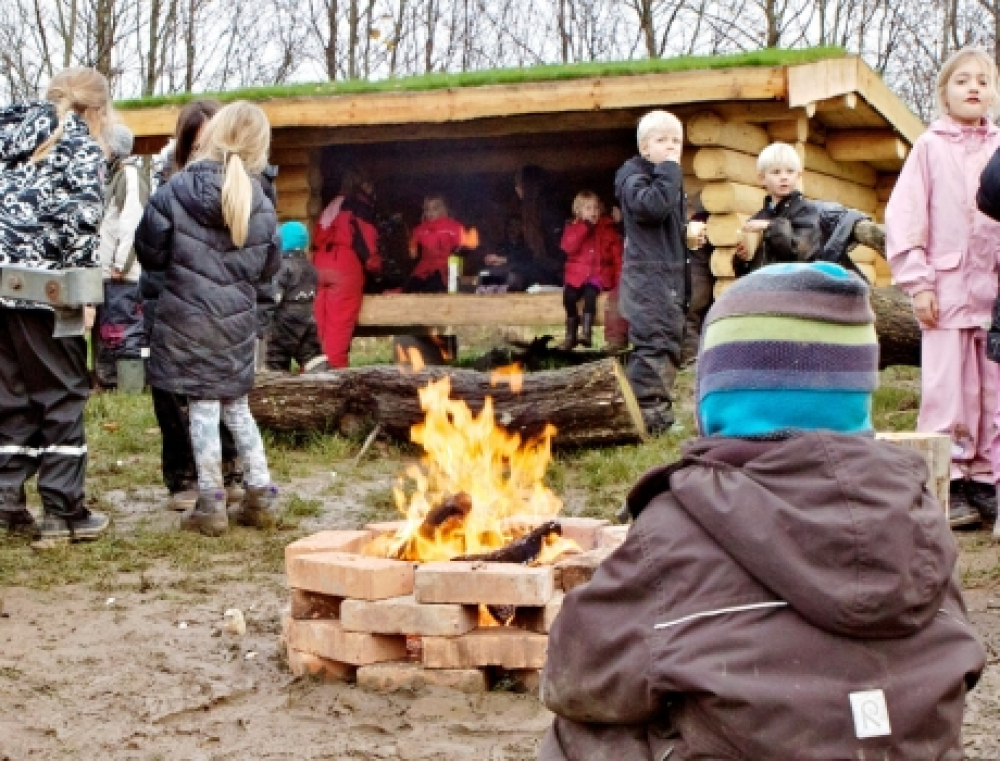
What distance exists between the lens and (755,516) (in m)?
2.03

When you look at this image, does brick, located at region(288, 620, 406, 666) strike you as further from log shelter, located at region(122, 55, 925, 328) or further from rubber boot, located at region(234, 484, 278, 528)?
log shelter, located at region(122, 55, 925, 328)

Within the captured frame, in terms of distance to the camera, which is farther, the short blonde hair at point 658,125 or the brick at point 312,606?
the short blonde hair at point 658,125

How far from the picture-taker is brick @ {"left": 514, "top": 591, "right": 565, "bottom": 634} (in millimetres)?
4164

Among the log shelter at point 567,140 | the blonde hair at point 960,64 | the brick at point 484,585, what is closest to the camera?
the brick at point 484,585

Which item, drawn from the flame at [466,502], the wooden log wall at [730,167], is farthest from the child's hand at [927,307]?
the wooden log wall at [730,167]

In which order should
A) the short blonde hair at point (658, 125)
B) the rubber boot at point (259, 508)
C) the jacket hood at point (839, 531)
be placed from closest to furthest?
the jacket hood at point (839, 531) → the rubber boot at point (259, 508) → the short blonde hair at point (658, 125)

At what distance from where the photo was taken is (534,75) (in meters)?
11.5

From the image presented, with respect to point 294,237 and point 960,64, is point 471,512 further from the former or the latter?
point 294,237

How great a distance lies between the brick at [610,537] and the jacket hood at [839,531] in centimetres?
248

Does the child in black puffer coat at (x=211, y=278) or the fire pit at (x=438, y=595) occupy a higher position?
the child in black puffer coat at (x=211, y=278)

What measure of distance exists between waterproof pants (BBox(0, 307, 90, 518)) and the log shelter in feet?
19.9

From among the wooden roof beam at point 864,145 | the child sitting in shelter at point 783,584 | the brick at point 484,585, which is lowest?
the brick at point 484,585

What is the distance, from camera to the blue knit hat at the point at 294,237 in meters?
12.6

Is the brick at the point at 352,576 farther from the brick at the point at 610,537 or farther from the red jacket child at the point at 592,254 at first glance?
the red jacket child at the point at 592,254
